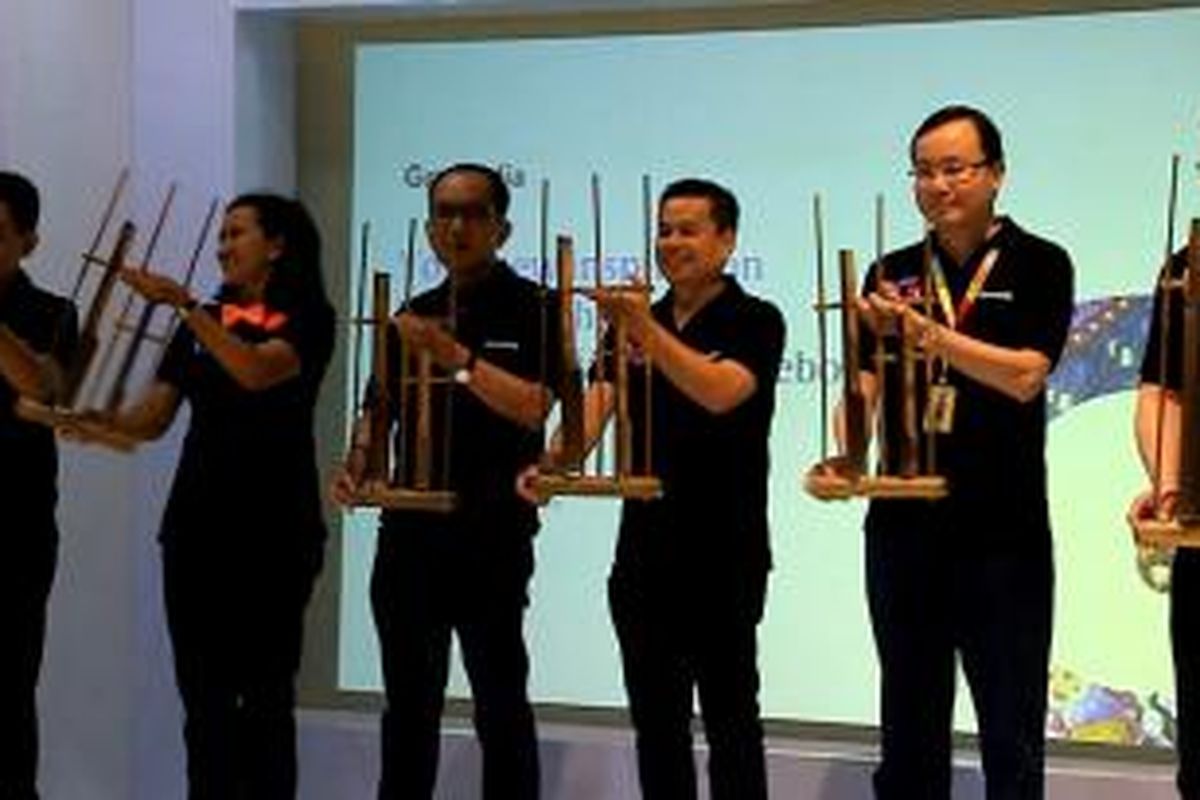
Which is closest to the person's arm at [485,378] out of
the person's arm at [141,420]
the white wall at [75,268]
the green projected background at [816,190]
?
the person's arm at [141,420]

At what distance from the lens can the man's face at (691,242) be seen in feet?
10.5

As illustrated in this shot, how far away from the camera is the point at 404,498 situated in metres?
3.18

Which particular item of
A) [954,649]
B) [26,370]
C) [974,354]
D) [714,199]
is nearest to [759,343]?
[714,199]

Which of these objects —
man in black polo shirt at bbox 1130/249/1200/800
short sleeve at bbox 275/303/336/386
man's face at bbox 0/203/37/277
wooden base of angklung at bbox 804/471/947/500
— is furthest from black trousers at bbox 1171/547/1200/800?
man's face at bbox 0/203/37/277

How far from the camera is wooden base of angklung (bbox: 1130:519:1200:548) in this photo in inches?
A: 99.1

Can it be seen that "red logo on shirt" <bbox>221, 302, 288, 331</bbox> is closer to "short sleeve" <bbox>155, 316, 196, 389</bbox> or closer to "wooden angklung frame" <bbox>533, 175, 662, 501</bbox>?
"short sleeve" <bbox>155, 316, 196, 389</bbox>

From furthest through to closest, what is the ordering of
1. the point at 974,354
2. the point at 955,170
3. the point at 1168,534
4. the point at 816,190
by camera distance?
1. the point at 816,190
2. the point at 955,170
3. the point at 974,354
4. the point at 1168,534

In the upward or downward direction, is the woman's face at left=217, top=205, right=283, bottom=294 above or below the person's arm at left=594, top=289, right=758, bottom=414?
above

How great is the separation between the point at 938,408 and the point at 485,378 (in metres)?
0.72

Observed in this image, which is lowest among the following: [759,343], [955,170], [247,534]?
[247,534]

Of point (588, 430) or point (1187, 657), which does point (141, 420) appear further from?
point (1187, 657)

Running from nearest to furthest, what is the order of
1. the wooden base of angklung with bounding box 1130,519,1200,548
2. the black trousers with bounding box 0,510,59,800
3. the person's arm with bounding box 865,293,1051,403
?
the wooden base of angklung with bounding box 1130,519,1200,548, the person's arm with bounding box 865,293,1051,403, the black trousers with bounding box 0,510,59,800

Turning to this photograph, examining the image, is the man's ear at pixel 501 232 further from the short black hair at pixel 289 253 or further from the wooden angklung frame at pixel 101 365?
the wooden angklung frame at pixel 101 365

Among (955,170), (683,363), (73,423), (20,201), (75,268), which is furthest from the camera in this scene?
(75,268)
